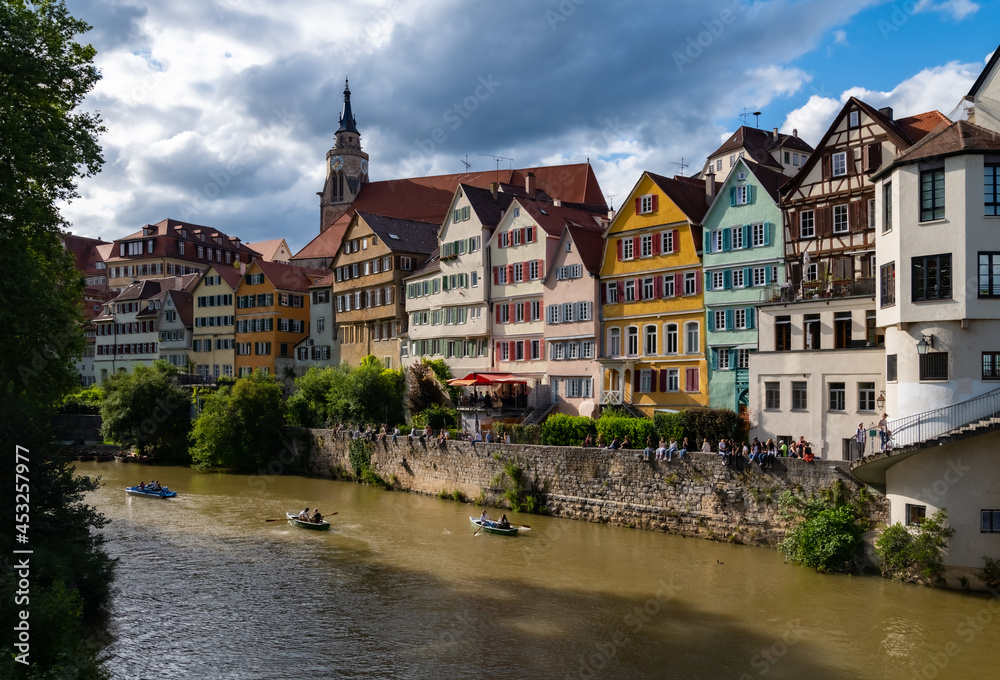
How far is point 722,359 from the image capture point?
39312 millimetres

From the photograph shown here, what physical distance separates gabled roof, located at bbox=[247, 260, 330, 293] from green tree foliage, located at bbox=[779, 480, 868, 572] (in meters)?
51.1

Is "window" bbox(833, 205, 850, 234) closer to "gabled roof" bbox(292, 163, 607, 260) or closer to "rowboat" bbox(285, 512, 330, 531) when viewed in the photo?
"rowboat" bbox(285, 512, 330, 531)

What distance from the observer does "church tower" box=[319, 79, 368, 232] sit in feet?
338

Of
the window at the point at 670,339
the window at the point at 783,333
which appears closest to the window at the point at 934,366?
the window at the point at 783,333

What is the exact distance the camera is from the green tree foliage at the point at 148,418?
5912cm

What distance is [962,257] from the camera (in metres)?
24.0

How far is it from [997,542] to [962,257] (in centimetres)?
778

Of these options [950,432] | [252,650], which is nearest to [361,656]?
[252,650]

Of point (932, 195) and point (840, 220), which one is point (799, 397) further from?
point (932, 195)

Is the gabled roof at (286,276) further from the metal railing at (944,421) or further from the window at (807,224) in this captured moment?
the metal railing at (944,421)

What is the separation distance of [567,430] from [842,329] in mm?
12802

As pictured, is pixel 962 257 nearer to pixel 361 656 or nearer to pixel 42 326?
pixel 361 656

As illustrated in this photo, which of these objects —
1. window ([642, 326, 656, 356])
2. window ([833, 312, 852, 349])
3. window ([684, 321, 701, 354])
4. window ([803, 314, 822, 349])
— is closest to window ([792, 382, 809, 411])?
window ([803, 314, 822, 349])

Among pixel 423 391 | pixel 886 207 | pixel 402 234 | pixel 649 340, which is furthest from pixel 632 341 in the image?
pixel 402 234
